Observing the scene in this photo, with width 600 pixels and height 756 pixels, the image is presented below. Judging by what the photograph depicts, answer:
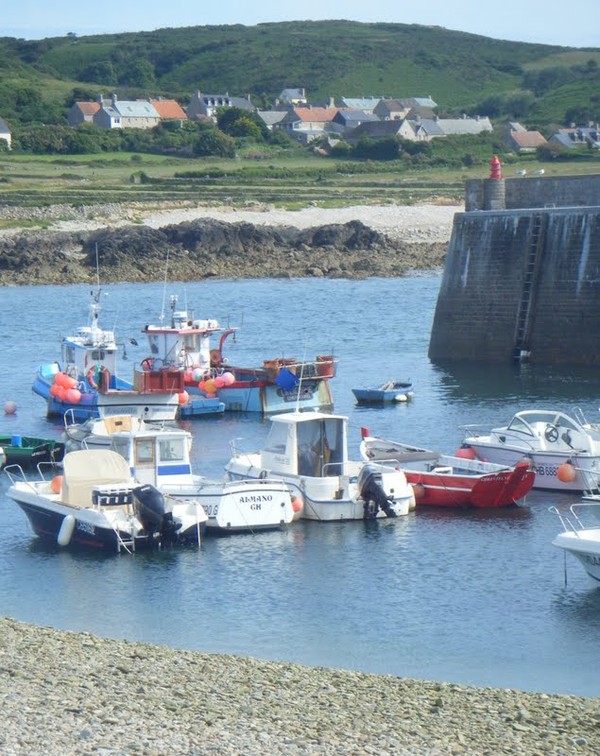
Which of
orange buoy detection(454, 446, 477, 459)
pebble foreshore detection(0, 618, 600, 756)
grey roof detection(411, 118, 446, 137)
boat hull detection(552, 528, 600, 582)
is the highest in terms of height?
pebble foreshore detection(0, 618, 600, 756)

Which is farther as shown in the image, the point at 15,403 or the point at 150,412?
the point at 15,403

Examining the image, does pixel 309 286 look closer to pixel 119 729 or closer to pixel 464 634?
pixel 464 634

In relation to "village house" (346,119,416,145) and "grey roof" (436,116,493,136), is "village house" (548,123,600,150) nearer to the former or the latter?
"village house" (346,119,416,145)

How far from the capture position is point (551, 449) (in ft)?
89.8

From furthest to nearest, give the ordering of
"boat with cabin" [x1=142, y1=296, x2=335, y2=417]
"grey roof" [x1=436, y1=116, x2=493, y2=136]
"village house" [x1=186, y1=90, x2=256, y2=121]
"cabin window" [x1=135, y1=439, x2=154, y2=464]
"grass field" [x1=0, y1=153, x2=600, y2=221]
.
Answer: "village house" [x1=186, y1=90, x2=256, y2=121] < "grey roof" [x1=436, y1=116, x2=493, y2=136] < "grass field" [x1=0, y1=153, x2=600, y2=221] < "boat with cabin" [x1=142, y1=296, x2=335, y2=417] < "cabin window" [x1=135, y1=439, x2=154, y2=464]

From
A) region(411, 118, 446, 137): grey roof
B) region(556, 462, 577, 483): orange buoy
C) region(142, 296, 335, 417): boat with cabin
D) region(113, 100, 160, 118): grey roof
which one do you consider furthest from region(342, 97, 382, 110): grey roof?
region(556, 462, 577, 483): orange buoy

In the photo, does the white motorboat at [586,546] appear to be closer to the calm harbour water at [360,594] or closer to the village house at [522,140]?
the calm harbour water at [360,594]

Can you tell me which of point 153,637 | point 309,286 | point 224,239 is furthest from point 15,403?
point 224,239

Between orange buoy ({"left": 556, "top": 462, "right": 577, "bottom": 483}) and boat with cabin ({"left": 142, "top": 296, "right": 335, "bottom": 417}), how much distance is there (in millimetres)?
10750

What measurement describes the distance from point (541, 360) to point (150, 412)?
12.9m

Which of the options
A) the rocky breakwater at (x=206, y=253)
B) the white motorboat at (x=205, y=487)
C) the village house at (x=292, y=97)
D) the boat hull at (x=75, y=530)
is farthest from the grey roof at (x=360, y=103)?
the boat hull at (x=75, y=530)

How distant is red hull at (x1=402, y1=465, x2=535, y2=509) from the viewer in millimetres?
25609

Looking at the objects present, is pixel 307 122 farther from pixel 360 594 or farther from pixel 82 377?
pixel 360 594

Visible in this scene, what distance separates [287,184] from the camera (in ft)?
334
